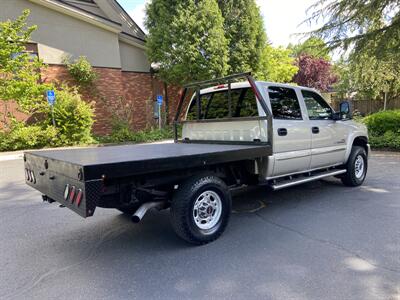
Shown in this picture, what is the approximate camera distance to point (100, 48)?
706 inches

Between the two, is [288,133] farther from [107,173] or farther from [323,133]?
[107,173]

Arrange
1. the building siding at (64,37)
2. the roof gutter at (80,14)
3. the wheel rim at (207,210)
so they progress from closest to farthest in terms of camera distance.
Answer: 1. the wheel rim at (207,210)
2. the building siding at (64,37)
3. the roof gutter at (80,14)

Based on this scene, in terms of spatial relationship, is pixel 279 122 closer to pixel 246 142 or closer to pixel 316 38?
pixel 246 142

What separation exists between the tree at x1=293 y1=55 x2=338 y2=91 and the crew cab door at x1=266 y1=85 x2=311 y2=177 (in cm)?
2922

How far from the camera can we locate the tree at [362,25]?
10188mm

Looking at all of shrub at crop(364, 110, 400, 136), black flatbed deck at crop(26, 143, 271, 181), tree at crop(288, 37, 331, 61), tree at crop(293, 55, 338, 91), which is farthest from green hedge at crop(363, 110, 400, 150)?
tree at crop(293, 55, 338, 91)

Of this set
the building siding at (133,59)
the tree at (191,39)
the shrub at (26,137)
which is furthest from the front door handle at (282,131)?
the building siding at (133,59)

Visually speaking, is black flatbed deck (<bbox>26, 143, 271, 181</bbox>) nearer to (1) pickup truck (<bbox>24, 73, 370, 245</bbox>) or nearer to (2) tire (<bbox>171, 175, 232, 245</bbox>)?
(1) pickup truck (<bbox>24, 73, 370, 245</bbox>)

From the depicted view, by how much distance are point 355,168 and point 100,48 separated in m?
16.0

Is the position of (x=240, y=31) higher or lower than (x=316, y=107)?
higher

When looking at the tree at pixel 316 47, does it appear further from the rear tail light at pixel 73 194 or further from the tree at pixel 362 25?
the rear tail light at pixel 73 194

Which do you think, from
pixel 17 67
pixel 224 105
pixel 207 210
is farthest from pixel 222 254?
pixel 17 67

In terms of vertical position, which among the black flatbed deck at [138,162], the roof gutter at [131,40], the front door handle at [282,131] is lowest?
the black flatbed deck at [138,162]

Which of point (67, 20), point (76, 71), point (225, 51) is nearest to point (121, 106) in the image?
point (76, 71)
